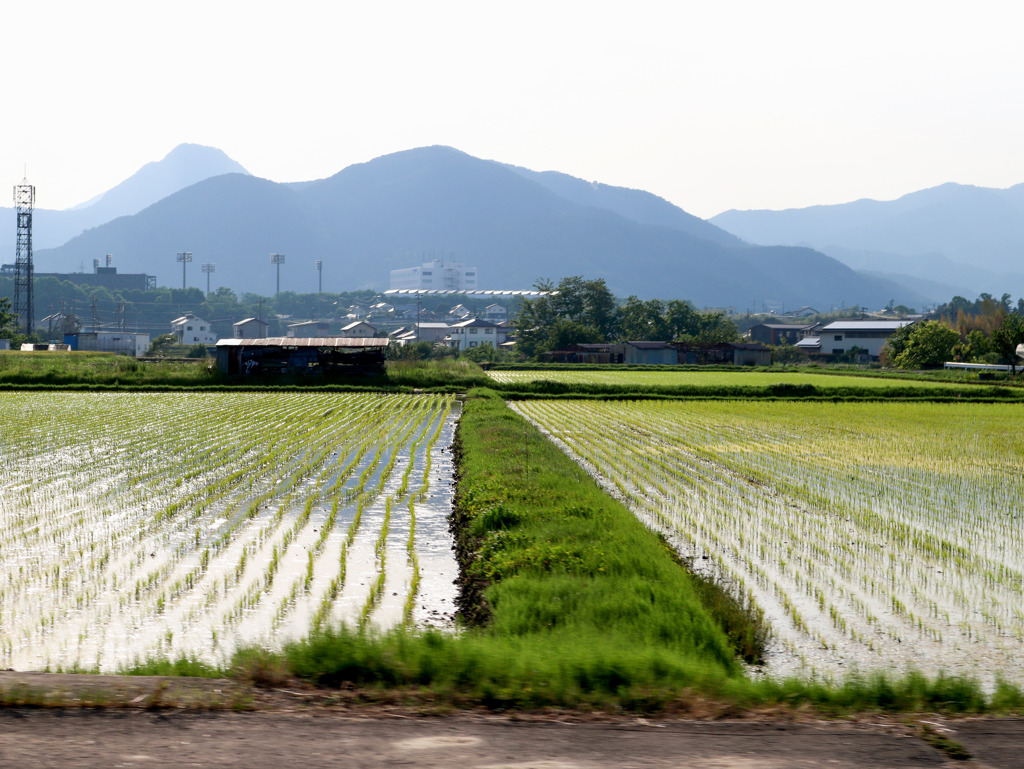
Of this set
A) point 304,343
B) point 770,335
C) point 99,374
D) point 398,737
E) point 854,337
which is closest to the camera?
point 398,737

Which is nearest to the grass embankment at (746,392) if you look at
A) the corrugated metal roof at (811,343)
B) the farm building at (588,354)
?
the farm building at (588,354)

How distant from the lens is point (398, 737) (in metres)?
3.87

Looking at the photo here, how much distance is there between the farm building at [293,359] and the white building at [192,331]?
231ft

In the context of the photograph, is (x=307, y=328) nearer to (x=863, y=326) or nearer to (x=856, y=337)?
(x=856, y=337)

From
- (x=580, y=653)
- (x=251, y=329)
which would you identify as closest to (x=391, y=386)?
(x=580, y=653)

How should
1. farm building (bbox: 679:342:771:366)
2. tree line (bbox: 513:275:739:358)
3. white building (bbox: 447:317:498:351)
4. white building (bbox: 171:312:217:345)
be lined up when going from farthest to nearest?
white building (bbox: 171:312:217:345) < white building (bbox: 447:317:498:351) < tree line (bbox: 513:275:739:358) < farm building (bbox: 679:342:771:366)

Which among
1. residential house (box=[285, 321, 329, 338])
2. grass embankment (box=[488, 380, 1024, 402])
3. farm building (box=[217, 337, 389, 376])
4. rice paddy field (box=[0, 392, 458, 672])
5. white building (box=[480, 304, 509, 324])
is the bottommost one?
rice paddy field (box=[0, 392, 458, 672])

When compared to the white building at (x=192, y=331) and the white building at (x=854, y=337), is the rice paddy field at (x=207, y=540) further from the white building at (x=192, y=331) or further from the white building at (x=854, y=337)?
the white building at (x=192, y=331)

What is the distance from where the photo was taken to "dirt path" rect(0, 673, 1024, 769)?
3.59 meters

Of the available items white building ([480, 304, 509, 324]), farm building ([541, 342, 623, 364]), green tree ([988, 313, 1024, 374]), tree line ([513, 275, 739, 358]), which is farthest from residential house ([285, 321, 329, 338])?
green tree ([988, 313, 1024, 374])

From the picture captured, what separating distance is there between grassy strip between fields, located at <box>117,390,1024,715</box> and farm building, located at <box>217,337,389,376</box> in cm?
3396

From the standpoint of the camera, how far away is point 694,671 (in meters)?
4.82

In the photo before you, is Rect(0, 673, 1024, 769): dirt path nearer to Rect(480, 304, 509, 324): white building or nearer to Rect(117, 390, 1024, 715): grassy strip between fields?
Rect(117, 390, 1024, 715): grassy strip between fields

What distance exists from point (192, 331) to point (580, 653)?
373 feet
